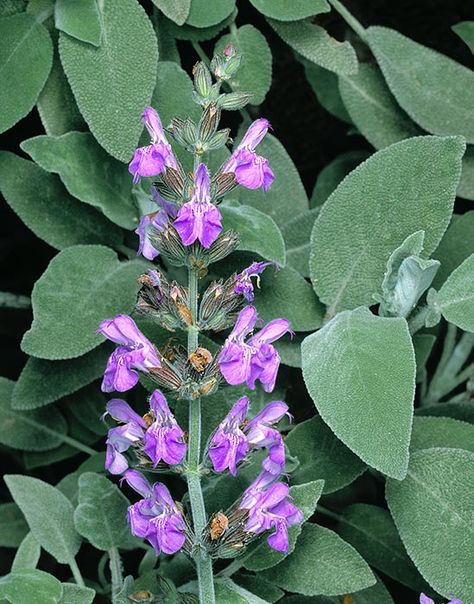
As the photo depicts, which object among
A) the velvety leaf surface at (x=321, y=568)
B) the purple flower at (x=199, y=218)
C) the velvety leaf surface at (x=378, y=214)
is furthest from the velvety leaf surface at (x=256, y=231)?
the velvety leaf surface at (x=321, y=568)

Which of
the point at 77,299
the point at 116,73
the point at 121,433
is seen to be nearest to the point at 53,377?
the point at 77,299

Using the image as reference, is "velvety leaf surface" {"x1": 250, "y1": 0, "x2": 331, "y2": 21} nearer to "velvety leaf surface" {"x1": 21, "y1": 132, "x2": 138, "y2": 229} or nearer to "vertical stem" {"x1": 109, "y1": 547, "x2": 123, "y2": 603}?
"velvety leaf surface" {"x1": 21, "y1": 132, "x2": 138, "y2": 229}

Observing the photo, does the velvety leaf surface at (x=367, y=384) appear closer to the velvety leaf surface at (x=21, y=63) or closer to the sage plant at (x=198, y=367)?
the sage plant at (x=198, y=367)

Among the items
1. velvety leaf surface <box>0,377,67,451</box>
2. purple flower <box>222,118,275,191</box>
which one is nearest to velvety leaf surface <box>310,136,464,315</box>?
purple flower <box>222,118,275,191</box>

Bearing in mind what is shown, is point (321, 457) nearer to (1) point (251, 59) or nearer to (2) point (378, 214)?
(2) point (378, 214)

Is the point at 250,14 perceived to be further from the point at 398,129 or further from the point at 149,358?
the point at 149,358

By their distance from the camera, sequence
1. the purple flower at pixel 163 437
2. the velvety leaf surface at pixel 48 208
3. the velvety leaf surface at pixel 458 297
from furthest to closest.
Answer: the velvety leaf surface at pixel 48 208 < the velvety leaf surface at pixel 458 297 < the purple flower at pixel 163 437

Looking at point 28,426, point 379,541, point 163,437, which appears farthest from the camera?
point 28,426

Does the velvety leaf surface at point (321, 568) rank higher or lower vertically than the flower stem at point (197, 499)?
lower
